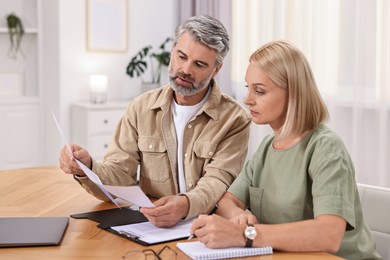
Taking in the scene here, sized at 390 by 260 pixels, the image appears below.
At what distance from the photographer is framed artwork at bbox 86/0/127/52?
5.28 meters

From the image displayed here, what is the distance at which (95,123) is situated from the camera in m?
5.04

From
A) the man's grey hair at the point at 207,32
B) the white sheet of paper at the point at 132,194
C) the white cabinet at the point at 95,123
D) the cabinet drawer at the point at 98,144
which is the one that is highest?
the man's grey hair at the point at 207,32

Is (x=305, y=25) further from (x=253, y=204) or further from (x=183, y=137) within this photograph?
(x=253, y=204)

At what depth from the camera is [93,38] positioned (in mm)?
5293

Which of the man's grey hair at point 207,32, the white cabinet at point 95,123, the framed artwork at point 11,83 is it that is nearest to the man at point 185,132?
the man's grey hair at point 207,32

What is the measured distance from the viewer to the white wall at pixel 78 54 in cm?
514

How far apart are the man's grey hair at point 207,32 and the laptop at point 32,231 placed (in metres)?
0.78

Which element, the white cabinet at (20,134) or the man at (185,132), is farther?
the white cabinet at (20,134)

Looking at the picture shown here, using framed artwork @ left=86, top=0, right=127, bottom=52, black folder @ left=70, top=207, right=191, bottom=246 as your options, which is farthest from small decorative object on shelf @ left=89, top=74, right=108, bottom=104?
black folder @ left=70, top=207, right=191, bottom=246

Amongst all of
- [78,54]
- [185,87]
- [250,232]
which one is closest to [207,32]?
[185,87]

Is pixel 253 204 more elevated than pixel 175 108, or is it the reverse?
pixel 175 108

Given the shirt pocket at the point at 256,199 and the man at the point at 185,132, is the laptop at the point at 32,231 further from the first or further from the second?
the shirt pocket at the point at 256,199

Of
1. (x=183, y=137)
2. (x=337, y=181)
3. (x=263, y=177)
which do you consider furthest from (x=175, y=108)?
(x=337, y=181)

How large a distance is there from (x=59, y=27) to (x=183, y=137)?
3.08 meters
